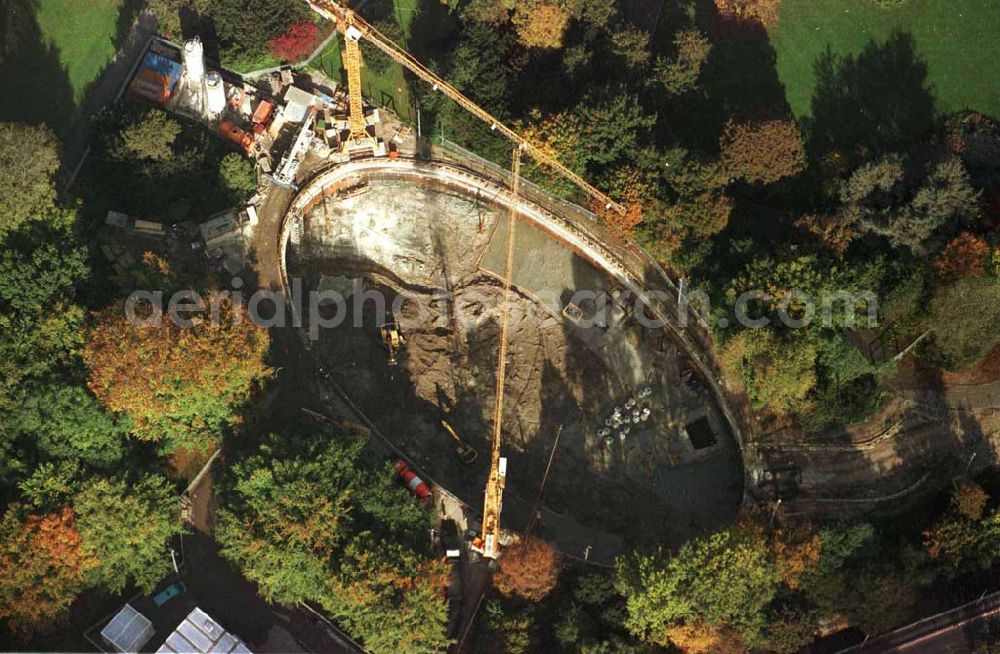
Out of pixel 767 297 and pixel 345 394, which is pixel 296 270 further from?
pixel 767 297

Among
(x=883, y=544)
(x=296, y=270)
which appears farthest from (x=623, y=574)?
(x=296, y=270)

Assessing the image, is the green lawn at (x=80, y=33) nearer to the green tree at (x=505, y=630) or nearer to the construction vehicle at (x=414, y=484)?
the construction vehicle at (x=414, y=484)

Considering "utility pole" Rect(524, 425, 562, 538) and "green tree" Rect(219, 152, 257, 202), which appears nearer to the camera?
"green tree" Rect(219, 152, 257, 202)

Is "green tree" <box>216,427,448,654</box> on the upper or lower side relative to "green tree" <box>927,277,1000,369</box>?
lower

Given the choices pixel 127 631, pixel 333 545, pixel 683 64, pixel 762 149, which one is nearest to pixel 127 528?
pixel 127 631

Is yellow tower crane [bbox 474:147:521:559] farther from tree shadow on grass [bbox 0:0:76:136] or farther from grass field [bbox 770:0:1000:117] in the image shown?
tree shadow on grass [bbox 0:0:76:136]

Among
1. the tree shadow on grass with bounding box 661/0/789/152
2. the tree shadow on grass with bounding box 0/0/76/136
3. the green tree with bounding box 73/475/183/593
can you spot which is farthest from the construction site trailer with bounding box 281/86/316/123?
the green tree with bounding box 73/475/183/593

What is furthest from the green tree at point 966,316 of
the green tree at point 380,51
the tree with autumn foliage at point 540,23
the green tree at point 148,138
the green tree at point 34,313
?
the green tree at point 34,313
